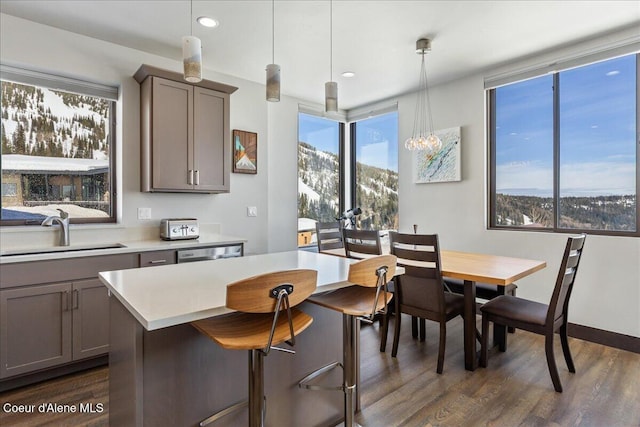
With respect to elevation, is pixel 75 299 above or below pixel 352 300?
below

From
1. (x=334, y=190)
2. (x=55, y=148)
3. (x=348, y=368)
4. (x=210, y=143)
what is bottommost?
(x=348, y=368)

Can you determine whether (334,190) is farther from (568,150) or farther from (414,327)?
(568,150)

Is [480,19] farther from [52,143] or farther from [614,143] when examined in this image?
[52,143]

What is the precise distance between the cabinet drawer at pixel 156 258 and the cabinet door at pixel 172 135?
1.97 ft

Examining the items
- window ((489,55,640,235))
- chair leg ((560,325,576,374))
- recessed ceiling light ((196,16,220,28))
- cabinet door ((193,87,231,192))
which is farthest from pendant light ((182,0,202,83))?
window ((489,55,640,235))

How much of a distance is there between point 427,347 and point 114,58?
3.62 m

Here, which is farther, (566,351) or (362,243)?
(362,243)

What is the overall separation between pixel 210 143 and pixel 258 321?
233 centimetres

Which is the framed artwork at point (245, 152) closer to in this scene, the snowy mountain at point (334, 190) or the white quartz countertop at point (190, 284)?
the snowy mountain at point (334, 190)

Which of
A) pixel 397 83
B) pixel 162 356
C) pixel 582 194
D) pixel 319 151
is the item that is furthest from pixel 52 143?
pixel 582 194

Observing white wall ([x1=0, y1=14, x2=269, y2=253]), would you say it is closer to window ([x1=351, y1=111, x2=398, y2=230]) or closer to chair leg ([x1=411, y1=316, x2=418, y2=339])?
window ([x1=351, y1=111, x2=398, y2=230])

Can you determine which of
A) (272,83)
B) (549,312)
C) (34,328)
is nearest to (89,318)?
(34,328)

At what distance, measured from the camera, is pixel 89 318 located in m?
2.46

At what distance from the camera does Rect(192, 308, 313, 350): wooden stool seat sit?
120 centimetres
